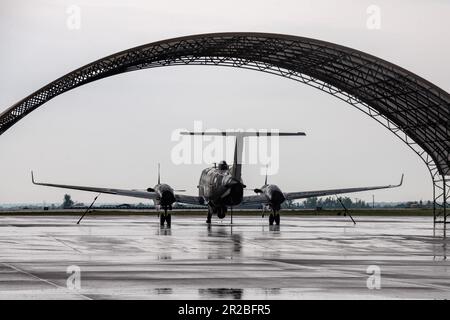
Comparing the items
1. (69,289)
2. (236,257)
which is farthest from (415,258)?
(69,289)

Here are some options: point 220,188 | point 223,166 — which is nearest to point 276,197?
point 223,166

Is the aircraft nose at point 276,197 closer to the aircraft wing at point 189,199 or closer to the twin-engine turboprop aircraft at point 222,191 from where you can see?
the twin-engine turboprop aircraft at point 222,191

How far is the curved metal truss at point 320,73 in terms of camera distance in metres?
53.2

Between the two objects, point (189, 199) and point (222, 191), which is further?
point (189, 199)

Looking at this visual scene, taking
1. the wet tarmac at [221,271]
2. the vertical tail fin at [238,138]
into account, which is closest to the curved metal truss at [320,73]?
the vertical tail fin at [238,138]

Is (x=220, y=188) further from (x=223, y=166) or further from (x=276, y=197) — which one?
(x=276, y=197)

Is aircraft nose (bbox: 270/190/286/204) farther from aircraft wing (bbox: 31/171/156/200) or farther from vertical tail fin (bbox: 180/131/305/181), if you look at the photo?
aircraft wing (bbox: 31/171/156/200)

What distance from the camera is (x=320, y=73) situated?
6012 centimetres

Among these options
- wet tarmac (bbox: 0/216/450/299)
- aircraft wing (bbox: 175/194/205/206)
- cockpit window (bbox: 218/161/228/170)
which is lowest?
wet tarmac (bbox: 0/216/450/299)

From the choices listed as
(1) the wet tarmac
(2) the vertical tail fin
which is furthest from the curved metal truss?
(1) the wet tarmac

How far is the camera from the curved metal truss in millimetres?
53219

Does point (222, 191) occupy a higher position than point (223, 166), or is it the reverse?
point (223, 166)
